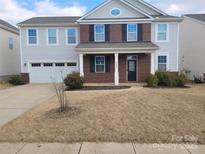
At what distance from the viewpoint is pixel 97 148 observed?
4.78 m

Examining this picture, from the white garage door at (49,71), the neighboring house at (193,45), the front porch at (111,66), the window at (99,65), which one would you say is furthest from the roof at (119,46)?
the neighboring house at (193,45)

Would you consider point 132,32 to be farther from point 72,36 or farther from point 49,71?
point 49,71

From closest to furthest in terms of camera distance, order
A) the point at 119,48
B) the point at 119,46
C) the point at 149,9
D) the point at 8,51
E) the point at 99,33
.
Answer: the point at 119,48 < the point at 119,46 < the point at 99,33 < the point at 149,9 < the point at 8,51

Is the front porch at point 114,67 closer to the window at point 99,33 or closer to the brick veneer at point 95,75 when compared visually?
the brick veneer at point 95,75

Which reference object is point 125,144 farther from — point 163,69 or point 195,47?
point 195,47

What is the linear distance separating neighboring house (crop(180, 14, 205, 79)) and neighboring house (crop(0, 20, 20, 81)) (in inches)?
773

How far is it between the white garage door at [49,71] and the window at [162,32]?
8525 mm

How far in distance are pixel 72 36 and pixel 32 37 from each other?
3.96 metres

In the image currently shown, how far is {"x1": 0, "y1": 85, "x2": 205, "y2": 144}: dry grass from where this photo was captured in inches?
213

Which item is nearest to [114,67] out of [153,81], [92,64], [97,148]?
[92,64]

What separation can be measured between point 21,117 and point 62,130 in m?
2.31

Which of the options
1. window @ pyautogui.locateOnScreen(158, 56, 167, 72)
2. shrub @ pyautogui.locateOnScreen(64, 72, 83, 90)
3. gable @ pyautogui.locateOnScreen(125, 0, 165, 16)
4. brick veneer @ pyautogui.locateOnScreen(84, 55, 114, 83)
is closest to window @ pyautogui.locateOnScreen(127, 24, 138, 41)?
brick veneer @ pyautogui.locateOnScreen(84, 55, 114, 83)

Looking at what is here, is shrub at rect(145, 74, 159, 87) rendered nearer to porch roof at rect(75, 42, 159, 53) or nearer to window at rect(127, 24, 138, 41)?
porch roof at rect(75, 42, 159, 53)

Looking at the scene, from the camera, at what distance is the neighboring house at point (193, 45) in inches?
827
